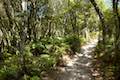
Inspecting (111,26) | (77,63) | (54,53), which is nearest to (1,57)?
(54,53)

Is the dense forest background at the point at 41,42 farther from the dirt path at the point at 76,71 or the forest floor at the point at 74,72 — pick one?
the dirt path at the point at 76,71

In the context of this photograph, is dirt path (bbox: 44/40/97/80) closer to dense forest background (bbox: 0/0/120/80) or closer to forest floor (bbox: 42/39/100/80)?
forest floor (bbox: 42/39/100/80)

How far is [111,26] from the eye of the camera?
63.0ft

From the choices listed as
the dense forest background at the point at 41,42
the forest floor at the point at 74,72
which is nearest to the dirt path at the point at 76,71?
the forest floor at the point at 74,72

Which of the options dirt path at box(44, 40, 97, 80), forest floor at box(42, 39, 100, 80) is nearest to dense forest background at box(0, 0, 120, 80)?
forest floor at box(42, 39, 100, 80)

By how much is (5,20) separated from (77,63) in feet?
22.7

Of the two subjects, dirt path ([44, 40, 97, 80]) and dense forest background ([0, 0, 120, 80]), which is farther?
dirt path ([44, 40, 97, 80])

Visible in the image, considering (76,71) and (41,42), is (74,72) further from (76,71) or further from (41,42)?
(41,42)

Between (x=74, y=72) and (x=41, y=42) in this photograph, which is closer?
(x=74, y=72)

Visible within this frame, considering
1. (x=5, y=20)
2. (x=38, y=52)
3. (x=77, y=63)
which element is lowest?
(x=77, y=63)

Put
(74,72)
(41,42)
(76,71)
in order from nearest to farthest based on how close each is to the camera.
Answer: (74,72) < (76,71) < (41,42)

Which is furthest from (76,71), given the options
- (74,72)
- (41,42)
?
(41,42)

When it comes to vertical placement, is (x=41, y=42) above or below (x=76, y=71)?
above

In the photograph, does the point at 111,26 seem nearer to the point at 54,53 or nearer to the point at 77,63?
the point at 77,63
